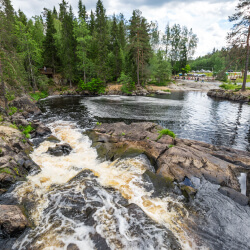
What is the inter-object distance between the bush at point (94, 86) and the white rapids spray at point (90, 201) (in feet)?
113

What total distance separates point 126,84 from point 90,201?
132ft

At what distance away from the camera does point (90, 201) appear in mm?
6414

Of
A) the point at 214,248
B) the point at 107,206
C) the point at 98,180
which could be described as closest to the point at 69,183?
the point at 98,180

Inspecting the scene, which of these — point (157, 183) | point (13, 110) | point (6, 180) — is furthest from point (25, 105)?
point (157, 183)

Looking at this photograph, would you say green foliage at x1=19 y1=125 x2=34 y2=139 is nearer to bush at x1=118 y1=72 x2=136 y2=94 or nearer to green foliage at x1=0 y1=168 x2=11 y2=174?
green foliage at x1=0 y1=168 x2=11 y2=174

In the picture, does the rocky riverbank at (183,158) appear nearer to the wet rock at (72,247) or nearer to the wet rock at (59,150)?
the wet rock at (59,150)

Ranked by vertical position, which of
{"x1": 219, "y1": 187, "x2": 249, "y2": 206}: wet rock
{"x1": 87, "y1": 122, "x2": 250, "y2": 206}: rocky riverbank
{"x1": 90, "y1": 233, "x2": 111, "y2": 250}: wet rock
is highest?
{"x1": 87, "y1": 122, "x2": 250, "y2": 206}: rocky riverbank

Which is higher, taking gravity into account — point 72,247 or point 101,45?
point 101,45

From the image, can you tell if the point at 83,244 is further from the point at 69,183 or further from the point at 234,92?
the point at 234,92

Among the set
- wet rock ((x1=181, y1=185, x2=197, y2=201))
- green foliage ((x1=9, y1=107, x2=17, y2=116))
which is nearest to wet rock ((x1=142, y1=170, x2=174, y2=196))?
wet rock ((x1=181, y1=185, x2=197, y2=201))

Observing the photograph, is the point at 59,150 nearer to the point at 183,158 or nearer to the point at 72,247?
the point at 72,247

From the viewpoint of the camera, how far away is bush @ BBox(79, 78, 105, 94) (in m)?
42.4

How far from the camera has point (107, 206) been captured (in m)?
6.17

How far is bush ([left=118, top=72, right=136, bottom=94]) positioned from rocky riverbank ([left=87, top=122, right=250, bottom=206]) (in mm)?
32367
